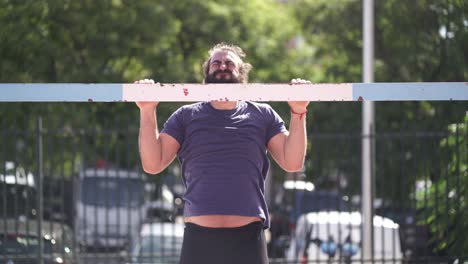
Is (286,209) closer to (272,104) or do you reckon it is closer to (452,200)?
(272,104)

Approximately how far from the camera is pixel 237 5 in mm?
16375

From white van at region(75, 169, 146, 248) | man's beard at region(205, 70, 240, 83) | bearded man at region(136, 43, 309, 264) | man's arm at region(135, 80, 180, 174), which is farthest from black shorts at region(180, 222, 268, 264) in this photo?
white van at region(75, 169, 146, 248)

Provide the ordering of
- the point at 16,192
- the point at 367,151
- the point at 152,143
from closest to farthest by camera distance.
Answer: the point at 152,143
the point at 16,192
the point at 367,151

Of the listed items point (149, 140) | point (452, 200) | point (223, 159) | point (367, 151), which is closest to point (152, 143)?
point (149, 140)

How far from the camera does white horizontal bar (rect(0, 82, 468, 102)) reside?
3562mm

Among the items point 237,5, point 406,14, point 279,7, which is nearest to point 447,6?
point 406,14

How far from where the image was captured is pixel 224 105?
12.5 feet

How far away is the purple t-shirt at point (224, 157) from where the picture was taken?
3602 mm

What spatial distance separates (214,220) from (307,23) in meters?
13.9

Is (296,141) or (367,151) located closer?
(296,141)

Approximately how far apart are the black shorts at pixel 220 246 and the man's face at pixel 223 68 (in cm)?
63

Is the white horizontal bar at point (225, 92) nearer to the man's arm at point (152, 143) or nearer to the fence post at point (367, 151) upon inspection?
the man's arm at point (152, 143)

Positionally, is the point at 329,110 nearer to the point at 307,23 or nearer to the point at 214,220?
the point at 307,23

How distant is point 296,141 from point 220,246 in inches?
21.2
